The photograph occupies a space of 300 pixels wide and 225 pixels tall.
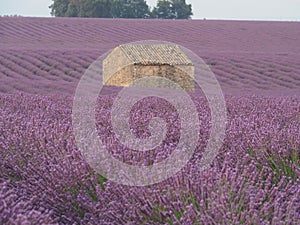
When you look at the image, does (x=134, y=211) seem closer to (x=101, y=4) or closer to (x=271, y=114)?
(x=271, y=114)

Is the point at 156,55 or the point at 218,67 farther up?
the point at 156,55

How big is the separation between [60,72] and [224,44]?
8.50 metres

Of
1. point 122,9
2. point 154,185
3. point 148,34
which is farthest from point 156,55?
point 122,9

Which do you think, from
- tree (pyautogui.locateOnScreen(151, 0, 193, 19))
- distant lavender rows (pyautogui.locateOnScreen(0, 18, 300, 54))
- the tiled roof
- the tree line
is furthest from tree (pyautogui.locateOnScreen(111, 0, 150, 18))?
the tiled roof

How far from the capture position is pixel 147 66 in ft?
43.5

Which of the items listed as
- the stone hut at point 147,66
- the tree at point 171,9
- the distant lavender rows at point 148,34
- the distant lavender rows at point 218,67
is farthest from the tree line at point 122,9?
the stone hut at point 147,66

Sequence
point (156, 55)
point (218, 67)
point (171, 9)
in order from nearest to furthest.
→ point (218, 67) < point (156, 55) < point (171, 9)

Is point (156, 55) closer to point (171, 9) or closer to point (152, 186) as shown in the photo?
point (152, 186)

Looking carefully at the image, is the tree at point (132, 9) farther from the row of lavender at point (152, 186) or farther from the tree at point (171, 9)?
the row of lavender at point (152, 186)

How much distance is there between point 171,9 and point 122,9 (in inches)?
127

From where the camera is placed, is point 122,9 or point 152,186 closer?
point 152,186

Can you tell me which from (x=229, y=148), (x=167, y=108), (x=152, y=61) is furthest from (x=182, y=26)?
(x=229, y=148)

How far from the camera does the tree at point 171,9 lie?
122ft

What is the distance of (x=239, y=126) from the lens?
3059 millimetres
